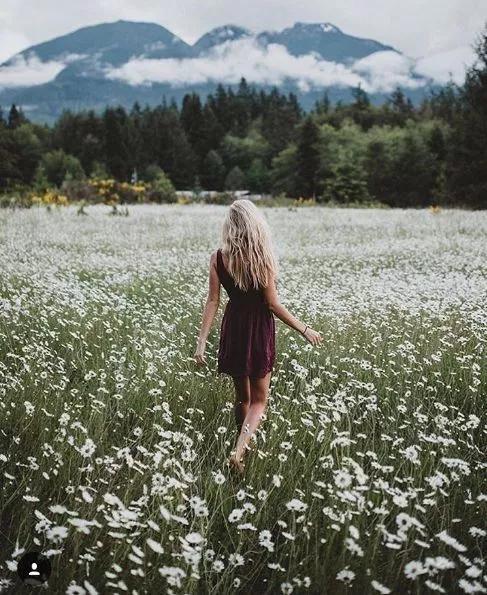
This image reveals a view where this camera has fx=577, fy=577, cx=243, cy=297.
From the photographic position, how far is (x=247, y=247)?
4.09 meters

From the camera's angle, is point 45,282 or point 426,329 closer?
point 426,329

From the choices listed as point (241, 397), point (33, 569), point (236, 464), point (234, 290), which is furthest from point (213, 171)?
point (33, 569)

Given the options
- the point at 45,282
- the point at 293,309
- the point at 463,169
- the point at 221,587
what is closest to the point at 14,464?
the point at 221,587

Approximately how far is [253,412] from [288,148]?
85549mm

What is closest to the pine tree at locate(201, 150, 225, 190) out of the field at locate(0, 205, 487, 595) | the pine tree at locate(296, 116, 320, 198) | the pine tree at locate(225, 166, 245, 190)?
the pine tree at locate(225, 166, 245, 190)

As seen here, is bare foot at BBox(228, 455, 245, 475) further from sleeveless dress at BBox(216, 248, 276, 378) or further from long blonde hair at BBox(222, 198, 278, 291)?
long blonde hair at BBox(222, 198, 278, 291)

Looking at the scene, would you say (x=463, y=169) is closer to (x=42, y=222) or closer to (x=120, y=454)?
(x=42, y=222)

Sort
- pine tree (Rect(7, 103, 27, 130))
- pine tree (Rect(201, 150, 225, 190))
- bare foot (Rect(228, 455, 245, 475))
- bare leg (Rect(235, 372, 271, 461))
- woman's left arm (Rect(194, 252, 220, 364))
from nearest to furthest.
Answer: bare foot (Rect(228, 455, 245, 475))
bare leg (Rect(235, 372, 271, 461))
woman's left arm (Rect(194, 252, 220, 364))
pine tree (Rect(201, 150, 225, 190))
pine tree (Rect(7, 103, 27, 130))

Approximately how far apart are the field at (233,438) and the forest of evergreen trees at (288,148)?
24.7m

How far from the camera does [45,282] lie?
8.72 m

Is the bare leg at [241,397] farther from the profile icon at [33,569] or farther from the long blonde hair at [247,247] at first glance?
the profile icon at [33,569]

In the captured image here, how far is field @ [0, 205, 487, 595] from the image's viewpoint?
2.83 metres

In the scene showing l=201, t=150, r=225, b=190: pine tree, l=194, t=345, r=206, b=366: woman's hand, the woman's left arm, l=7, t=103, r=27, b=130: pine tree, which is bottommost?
l=194, t=345, r=206, b=366: woman's hand

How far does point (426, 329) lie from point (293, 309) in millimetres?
1784
